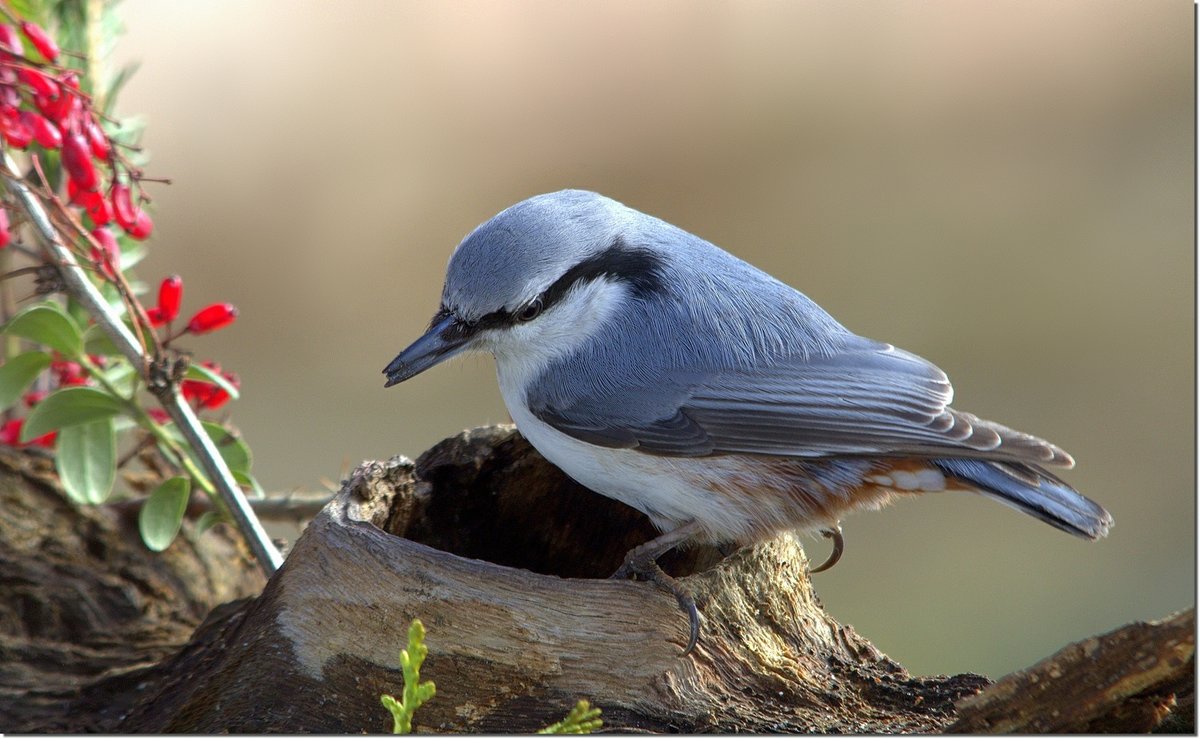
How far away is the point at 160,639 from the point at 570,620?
106 centimetres

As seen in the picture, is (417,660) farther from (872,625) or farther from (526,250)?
(872,625)

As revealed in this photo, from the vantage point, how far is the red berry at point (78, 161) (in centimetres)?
199

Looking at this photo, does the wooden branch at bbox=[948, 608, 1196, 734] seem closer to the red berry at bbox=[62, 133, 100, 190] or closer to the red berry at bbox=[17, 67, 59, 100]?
the red berry at bbox=[62, 133, 100, 190]

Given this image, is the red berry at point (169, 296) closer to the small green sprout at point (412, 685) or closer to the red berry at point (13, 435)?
the red berry at point (13, 435)

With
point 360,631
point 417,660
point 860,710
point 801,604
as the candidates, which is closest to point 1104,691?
point 860,710

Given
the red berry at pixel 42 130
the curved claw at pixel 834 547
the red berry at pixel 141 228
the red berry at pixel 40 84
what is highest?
the red berry at pixel 40 84

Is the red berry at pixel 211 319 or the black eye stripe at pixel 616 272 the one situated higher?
the black eye stripe at pixel 616 272

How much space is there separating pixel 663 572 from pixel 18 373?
1.21m

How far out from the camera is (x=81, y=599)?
233 cm

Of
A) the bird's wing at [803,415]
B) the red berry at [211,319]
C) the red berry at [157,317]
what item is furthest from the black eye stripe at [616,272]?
the red berry at [157,317]

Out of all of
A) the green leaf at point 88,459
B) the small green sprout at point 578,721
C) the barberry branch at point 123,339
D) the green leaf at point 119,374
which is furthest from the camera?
the green leaf at point 119,374

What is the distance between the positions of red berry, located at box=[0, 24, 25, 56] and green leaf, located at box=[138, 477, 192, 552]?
80cm

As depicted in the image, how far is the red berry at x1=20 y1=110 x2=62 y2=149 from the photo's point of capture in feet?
6.42

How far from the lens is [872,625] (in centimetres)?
426
